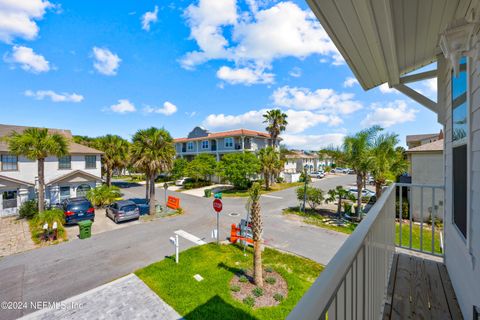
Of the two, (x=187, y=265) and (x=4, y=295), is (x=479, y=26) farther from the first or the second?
(x=4, y=295)

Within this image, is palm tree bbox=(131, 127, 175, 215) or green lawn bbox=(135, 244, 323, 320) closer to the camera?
green lawn bbox=(135, 244, 323, 320)

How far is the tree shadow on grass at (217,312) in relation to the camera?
16.9 feet

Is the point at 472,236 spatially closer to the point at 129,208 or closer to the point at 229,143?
the point at 129,208

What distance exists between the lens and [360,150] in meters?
12.8

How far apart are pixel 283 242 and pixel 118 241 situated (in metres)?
7.98

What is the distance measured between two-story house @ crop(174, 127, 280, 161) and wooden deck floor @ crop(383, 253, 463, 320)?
88.4 feet

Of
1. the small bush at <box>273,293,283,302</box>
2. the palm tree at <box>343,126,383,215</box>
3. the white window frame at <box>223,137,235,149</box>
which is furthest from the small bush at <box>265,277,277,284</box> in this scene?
the white window frame at <box>223,137,235,149</box>

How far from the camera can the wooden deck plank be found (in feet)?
8.11

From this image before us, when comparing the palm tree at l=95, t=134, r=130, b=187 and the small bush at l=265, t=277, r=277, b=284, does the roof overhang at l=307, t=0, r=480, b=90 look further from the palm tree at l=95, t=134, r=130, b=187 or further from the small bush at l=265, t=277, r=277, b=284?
the palm tree at l=95, t=134, r=130, b=187

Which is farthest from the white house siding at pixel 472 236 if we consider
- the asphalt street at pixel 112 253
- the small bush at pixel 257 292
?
the asphalt street at pixel 112 253

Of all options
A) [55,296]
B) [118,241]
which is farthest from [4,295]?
[118,241]

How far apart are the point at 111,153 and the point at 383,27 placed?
27.3 meters

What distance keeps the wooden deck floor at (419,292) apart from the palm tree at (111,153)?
2664 centimetres

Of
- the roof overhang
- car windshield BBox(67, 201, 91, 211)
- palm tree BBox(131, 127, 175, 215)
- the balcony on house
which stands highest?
the roof overhang
